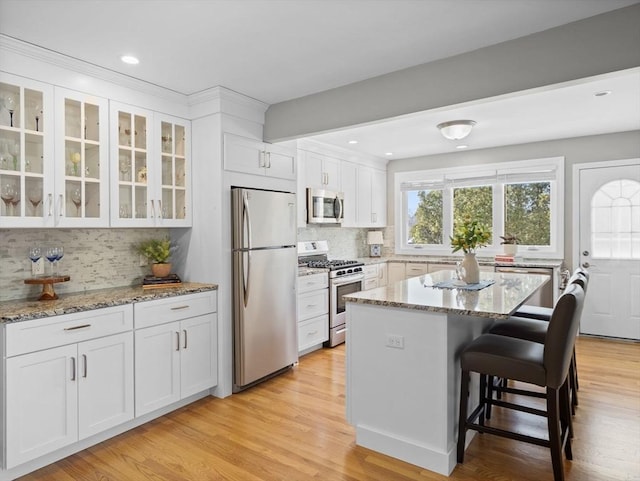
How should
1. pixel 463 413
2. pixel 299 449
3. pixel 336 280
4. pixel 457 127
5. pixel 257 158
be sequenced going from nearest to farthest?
pixel 463 413, pixel 299 449, pixel 257 158, pixel 457 127, pixel 336 280

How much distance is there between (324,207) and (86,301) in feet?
9.72

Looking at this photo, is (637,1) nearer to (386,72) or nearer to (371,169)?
(386,72)

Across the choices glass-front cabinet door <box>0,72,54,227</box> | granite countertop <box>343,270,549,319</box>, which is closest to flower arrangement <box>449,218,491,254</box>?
granite countertop <box>343,270,549,319</box>

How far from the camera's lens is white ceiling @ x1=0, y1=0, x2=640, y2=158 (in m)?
2.12

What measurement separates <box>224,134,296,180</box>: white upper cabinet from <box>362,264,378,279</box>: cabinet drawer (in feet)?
6.00

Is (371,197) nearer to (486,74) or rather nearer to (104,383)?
(486,74)

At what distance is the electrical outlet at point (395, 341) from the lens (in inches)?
95.8

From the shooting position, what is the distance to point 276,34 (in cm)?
242

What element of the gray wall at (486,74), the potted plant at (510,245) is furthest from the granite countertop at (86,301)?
the potted plant at (510,245)

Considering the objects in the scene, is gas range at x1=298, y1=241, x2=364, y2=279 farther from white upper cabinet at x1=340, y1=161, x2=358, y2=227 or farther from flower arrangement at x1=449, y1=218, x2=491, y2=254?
flower arrangement at x1=449, y1=218, x2=491, y2=254

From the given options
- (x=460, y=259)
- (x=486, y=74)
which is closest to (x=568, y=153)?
(x=460, y=259)

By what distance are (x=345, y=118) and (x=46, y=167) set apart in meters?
2.07

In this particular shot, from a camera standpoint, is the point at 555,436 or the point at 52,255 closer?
the point at 555,436

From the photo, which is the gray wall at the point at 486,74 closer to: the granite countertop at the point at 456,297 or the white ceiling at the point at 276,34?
the white ceiling at the point at 276,34
